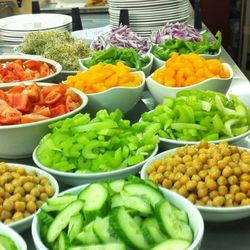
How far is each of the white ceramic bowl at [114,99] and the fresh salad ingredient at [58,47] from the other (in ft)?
1.27

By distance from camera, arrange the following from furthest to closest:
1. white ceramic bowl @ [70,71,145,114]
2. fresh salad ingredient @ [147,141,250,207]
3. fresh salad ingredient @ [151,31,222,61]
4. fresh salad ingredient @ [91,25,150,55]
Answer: fresh salad ingredient @ [91,25,150,55], fresh salad ingredient @ [151,31,222,61], white ceramic bowl @ [70,71,145,114], fresh salad ingredient @ [147,141,250,207]

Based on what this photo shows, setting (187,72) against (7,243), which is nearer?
(7,243)

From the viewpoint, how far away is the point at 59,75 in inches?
74.0

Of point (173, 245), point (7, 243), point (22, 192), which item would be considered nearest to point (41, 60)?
point (22, 192)

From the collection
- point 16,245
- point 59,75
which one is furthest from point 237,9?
point 16,245

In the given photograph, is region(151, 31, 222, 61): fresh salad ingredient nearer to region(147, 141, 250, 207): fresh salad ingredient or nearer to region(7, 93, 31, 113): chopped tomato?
region(7, 93, 31, 113): chopped tomato

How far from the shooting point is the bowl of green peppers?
1823 millimetres

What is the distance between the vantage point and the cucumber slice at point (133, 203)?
0.90m

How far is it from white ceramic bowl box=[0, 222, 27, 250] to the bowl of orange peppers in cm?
81

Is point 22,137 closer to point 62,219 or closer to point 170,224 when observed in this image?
point 62,219

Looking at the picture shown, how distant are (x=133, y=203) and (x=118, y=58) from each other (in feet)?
3.41

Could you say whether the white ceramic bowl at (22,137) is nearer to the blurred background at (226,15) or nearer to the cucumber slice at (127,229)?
the cucumber slice at (127,229)

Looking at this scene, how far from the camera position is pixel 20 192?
108cm

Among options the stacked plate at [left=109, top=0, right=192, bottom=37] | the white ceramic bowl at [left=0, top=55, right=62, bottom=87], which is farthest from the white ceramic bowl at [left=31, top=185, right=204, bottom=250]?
the stacked plate at [left=109, top=0, right=192, bottom=37]
